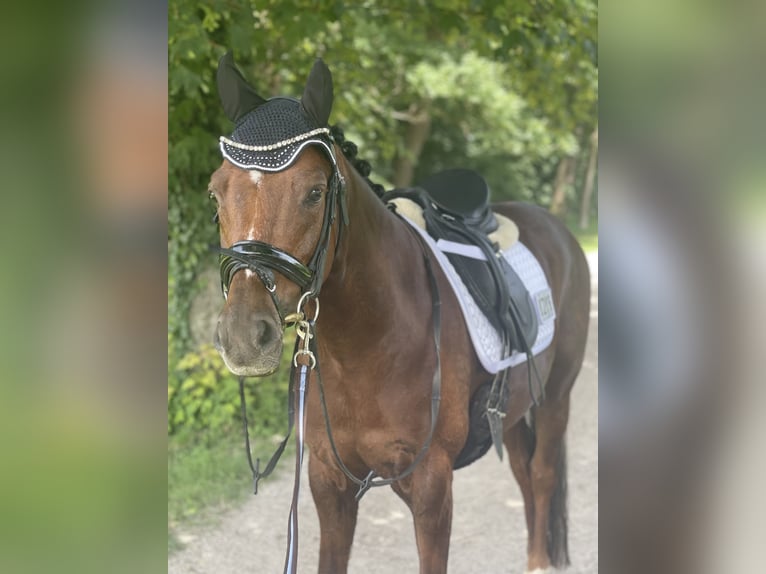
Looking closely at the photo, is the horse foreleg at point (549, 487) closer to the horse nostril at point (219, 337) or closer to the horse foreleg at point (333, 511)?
the horse foreleg at point (333, 511)

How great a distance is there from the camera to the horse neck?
2.11m

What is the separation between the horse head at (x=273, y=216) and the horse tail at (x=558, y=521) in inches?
94.9

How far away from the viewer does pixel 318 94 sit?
1.90m

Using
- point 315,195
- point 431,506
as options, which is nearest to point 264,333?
point 315,195

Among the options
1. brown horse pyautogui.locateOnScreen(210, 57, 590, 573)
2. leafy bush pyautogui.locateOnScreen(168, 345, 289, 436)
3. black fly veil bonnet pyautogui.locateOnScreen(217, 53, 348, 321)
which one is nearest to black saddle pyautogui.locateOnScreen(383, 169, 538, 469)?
brown horse pyautogui.locateOnScreen(210, 57, 590, 573)

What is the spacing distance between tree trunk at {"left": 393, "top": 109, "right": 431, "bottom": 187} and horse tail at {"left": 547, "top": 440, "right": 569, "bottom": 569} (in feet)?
28.5

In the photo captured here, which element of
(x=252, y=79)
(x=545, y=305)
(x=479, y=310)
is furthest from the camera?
(x=252, y=79)

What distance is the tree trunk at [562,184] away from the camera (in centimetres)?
1911

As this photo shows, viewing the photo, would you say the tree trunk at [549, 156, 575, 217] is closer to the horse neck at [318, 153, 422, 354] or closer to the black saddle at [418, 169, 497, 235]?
the black saddle at [418, 169, 497, 235]

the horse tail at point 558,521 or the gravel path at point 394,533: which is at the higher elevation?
the horse tail at point 558,521

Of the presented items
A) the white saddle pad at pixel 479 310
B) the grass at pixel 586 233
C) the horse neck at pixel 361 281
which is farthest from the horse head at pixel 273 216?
the grass at pixel 586 233

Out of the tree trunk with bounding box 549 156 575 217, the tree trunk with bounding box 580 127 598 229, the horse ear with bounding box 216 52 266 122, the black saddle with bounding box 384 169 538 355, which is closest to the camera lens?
the horse ear with bounding box 216 52 266 122

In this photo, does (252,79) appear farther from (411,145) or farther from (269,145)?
(411,145)

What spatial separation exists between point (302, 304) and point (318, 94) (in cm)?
55
